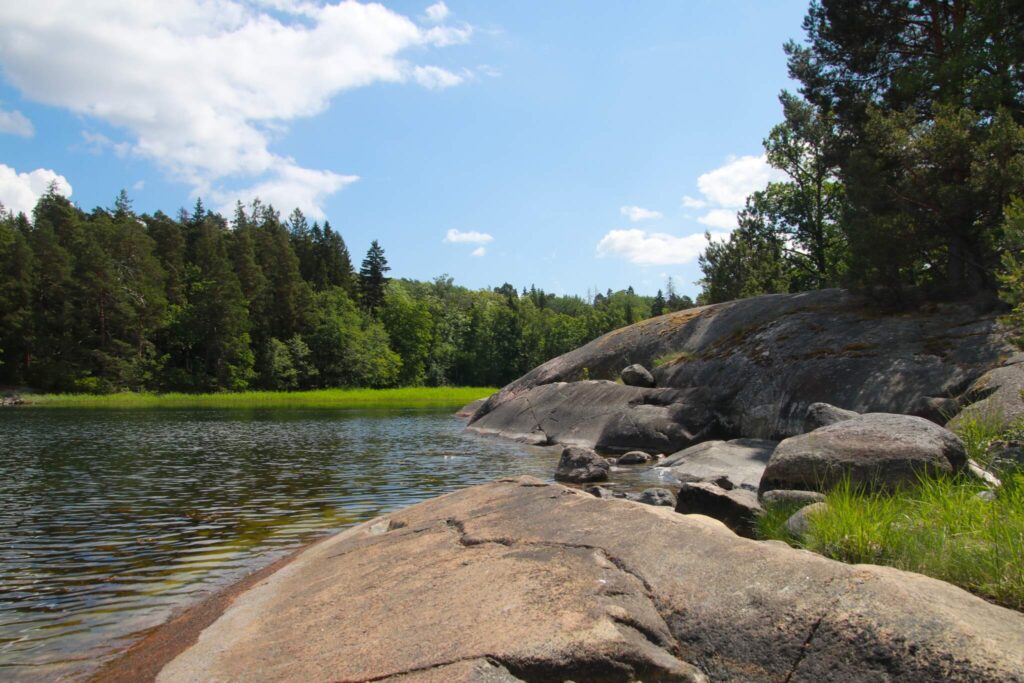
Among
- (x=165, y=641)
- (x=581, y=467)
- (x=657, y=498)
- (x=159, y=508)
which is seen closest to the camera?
(x=165, y=641)

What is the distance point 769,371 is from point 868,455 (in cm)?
1381

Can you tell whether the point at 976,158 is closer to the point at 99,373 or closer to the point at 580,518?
the point at 580,518

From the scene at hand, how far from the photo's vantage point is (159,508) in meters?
14.5

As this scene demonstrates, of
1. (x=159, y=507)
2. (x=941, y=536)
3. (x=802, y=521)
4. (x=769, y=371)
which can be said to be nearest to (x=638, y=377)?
(x=769, y=371)

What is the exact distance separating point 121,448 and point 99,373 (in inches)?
2253

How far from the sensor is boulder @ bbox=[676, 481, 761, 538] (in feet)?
29.0

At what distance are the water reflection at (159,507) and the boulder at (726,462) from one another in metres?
4.04

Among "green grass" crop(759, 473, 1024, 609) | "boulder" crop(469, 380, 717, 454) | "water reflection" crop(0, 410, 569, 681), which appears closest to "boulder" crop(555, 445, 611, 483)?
"water reflection" crop(0, 410, 569, 681)

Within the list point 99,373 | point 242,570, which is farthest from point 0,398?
point 242,570

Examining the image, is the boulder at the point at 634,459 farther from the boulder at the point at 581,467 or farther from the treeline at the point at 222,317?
the treeline at the point at 222,317

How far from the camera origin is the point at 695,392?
24.5 m

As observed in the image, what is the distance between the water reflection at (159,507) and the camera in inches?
316

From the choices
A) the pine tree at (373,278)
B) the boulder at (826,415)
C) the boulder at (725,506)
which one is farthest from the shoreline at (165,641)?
the pine tree at (373,278)

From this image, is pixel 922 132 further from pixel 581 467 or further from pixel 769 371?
pixel 581 467
